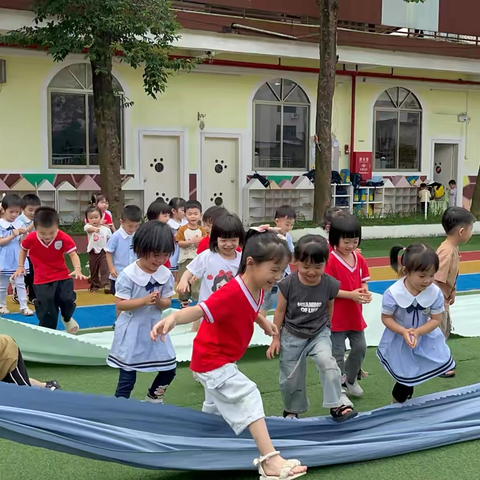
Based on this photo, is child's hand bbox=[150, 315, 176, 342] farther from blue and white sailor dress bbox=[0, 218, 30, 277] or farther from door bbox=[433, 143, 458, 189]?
door bbox=[433, 143, 458, 189]

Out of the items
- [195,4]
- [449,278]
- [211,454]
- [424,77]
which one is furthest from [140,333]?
[424,77]

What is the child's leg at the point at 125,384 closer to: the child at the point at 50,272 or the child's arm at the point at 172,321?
the child's arm at the point at 172,321

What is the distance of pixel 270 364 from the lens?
5855 mm

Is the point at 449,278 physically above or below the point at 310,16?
below

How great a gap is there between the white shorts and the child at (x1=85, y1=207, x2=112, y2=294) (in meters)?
6.27

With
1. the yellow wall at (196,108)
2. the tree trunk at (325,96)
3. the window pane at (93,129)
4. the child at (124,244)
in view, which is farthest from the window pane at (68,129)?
the child at (124,244)

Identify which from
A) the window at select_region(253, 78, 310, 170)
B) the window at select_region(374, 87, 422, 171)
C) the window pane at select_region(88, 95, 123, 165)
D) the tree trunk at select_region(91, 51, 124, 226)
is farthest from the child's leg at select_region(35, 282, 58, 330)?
the window at select_region(374, 87, 422, 171)

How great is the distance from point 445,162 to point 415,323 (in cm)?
1820

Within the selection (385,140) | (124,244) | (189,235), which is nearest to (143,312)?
(124,244)

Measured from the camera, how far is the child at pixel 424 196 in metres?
19.7

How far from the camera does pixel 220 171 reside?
57.3 feet

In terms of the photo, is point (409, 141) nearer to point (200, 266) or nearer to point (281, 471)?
point (200, 266)

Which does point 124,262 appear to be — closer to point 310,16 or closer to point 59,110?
point 59,110

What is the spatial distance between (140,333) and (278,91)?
47.9 ft
